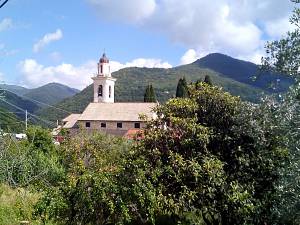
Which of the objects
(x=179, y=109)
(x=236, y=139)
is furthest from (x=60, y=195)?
(x=236, y=139)

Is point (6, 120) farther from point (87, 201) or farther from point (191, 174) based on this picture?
point (191, 174)

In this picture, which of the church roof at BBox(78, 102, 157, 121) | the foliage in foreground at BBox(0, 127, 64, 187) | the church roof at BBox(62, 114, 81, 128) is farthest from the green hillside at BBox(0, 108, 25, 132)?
the church roof at BBox(62, 114, 81, 128)

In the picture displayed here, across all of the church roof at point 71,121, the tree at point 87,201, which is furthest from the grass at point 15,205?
the church roof at point 71,121

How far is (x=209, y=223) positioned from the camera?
11.1m

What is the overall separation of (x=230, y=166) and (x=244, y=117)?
4.13 ft

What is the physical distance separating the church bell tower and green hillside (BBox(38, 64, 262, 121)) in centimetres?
3247

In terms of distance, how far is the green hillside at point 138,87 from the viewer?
119556 millimetres

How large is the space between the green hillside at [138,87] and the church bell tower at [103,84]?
107ft

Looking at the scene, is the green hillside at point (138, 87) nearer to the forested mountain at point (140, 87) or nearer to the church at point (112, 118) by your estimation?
the forested mountain at point (140, 87)

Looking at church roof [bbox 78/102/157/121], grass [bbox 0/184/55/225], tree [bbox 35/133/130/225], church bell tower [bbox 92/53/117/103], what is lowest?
grass [bbox 0/184/55/225]

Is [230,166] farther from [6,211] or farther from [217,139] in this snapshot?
[6,211]

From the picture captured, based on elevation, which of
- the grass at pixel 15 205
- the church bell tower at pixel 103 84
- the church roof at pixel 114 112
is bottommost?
the grass at pixel 15 205

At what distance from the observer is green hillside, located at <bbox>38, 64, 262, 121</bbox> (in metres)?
120

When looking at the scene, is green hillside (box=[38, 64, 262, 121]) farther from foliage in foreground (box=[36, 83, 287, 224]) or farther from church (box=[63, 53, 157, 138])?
foliage in foreground (box=[36, 83, 287, 224])
